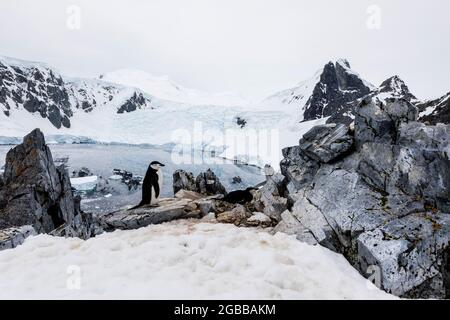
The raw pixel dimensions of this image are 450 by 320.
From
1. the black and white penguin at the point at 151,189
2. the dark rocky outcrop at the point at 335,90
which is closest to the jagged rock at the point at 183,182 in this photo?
the black and white penguin at the point at 151,189

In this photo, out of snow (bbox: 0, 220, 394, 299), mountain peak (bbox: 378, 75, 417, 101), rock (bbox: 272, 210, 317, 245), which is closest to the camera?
snow (bbox: 0, 220, 394, 299)

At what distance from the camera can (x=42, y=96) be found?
534ft

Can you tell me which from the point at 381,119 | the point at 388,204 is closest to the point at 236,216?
the point at 388,204

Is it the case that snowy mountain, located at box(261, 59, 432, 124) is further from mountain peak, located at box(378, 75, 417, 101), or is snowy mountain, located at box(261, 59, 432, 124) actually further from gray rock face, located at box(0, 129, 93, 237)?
gray rock face, located at box(0, 129, 93, 237)

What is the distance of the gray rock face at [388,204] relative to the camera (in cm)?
514

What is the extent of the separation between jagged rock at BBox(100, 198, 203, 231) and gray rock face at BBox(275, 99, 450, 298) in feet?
9.44

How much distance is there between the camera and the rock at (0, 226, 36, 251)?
279 inches

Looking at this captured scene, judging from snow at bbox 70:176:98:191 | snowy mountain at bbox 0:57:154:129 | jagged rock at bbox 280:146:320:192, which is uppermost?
snowy mountain at bbox 0:57:154:129

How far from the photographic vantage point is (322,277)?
5172 millimetres

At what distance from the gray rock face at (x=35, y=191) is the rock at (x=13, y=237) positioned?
16.2 ft

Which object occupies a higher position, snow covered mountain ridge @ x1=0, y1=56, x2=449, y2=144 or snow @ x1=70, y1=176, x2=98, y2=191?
snow covered mountain ridge @ x1=0, y1=56, x2=449, y2=144

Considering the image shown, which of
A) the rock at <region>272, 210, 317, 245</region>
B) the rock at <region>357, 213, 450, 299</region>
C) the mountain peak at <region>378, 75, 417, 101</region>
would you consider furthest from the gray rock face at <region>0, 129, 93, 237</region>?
the mountain peak at <region>378, 75, 417, 101</region>

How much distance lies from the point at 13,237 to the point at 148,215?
300 cm

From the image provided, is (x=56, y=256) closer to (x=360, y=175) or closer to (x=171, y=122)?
(x=360, y=175)
